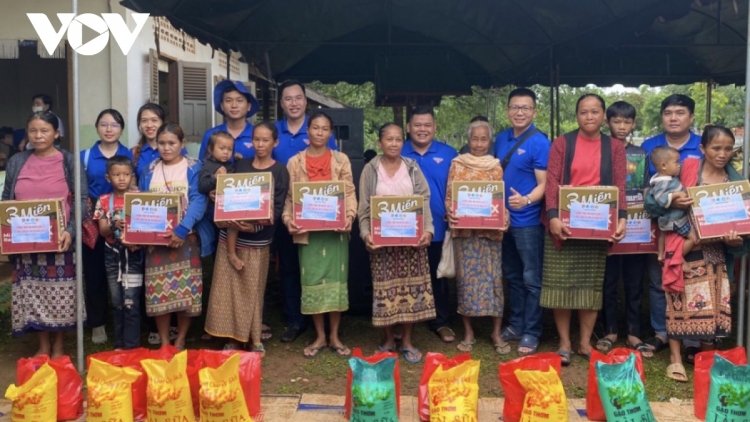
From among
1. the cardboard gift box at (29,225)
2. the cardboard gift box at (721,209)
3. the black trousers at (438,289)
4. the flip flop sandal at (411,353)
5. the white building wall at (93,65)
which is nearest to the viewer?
the cardboard gift box at (721,209)

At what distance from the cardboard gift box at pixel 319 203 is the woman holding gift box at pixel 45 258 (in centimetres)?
132

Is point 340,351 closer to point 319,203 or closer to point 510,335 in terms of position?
point 319,203

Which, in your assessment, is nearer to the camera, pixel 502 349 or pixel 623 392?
pixel 623 392

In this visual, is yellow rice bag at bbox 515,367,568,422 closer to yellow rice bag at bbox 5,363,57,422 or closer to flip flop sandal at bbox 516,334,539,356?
→ flip flop sandal at bbox 516,334,539,356

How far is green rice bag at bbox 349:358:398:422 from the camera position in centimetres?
314

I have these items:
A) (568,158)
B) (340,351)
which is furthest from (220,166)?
(568,158)

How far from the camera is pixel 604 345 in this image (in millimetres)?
4621

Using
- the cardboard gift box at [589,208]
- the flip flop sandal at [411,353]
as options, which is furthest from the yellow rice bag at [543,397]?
the flip flop sandal at [411,353]

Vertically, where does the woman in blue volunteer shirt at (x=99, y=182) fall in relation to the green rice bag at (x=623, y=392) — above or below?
above

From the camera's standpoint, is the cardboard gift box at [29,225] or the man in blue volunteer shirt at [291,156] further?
the man in blue volunteer shirt at [291,156]

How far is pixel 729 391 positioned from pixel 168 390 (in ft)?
8.53

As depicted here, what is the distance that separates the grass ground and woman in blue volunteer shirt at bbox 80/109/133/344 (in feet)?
0.99

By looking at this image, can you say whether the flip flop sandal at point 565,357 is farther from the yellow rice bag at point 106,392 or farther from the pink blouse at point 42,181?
the pink blouse at point 42,181

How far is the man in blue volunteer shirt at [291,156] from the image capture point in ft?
15.4
